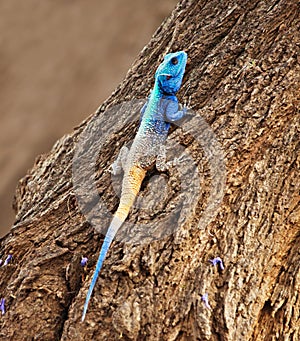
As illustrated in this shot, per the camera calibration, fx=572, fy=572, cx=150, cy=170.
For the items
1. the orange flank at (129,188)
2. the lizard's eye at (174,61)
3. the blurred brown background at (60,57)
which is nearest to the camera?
the orange flank at (129,188)

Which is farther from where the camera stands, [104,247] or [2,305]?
[2,305]

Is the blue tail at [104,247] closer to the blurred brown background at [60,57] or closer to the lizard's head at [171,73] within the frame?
the lizard's head at [171,73]

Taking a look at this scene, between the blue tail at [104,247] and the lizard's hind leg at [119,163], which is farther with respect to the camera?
the lizard's hind leg at [119,163]

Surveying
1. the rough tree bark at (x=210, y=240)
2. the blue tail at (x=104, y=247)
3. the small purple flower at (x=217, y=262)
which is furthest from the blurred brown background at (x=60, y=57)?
the small purple flower at (x=217, y=262)

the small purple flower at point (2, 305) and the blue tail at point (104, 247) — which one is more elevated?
the blue tail at point (104, 247)

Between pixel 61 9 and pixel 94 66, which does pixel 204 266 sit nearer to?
pixel 94 66

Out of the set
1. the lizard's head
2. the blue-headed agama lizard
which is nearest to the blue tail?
the blue-headed agama lizard

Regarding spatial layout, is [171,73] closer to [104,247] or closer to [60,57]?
[104,247]

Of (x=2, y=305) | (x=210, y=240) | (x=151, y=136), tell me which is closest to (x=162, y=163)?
(x=151, y=136)
